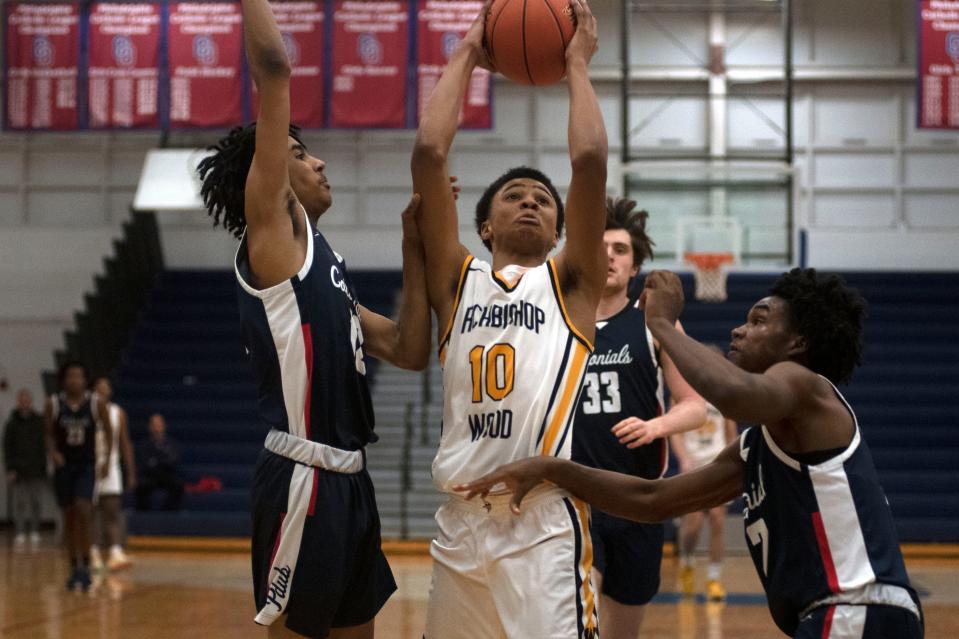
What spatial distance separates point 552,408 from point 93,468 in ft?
23.4

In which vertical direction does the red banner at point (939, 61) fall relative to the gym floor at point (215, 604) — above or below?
above

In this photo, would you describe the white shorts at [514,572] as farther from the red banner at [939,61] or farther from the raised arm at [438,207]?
the red banner at [939,61]

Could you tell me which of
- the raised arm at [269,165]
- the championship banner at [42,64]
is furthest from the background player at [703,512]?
the championship banner at [42,64]

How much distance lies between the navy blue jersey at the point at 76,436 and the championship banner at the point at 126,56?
5.27 meters

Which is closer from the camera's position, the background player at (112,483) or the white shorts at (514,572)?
the white shorts at (514,572)

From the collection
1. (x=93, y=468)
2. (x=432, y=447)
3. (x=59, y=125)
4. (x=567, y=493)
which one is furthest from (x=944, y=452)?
(x=567, y=493)

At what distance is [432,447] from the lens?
1370 cm

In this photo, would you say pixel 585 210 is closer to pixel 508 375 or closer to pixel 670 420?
pixel 508 375

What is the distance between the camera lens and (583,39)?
3.45 metres

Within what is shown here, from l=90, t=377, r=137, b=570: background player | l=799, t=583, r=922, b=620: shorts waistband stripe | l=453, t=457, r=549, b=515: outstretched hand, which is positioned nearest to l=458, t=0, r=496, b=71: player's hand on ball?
l=453, t=457, r=549, b=515: outstretched hand

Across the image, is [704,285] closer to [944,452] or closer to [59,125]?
[944,452]

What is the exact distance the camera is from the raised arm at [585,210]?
3.16 metres

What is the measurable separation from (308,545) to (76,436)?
6852mm

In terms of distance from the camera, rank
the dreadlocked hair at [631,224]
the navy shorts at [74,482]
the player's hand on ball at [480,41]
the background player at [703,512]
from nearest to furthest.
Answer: the player's hand on ball at [480,41] < the dreadlocked hair at [631,224] < the background player at [703,512] < the navy shorts at [74,482]
